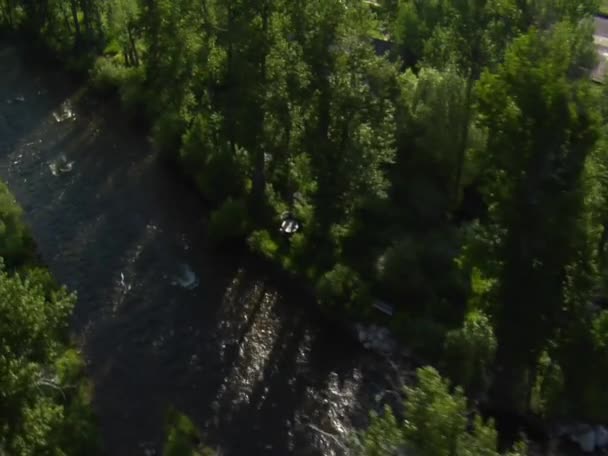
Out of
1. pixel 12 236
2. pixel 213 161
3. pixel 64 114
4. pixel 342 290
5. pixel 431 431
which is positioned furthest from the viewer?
pixel 64 114

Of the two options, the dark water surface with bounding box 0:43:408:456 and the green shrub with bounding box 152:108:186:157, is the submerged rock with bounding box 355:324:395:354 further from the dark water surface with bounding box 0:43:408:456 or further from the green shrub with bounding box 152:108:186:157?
the green shrub with bounding box 152:108:186:157

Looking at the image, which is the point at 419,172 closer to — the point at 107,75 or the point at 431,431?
the point at 431,431

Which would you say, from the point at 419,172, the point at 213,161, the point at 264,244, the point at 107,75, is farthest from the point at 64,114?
the point at 419,172

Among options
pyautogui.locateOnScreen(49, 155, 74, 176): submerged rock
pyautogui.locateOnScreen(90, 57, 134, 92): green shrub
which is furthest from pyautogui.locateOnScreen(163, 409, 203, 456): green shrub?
A: pyautogui.locateOnScreen(90, 57, 134, 92): green shrub

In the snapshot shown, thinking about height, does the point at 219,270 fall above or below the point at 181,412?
above

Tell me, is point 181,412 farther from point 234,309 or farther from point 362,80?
point 362,80

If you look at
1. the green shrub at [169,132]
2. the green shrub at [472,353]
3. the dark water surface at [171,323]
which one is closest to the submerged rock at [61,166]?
the dark water surface at [171,323]

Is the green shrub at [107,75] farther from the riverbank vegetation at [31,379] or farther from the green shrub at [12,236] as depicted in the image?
the riverbank vegetation at [31,379]

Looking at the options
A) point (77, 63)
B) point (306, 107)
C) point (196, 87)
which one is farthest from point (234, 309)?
point (77, 63)
